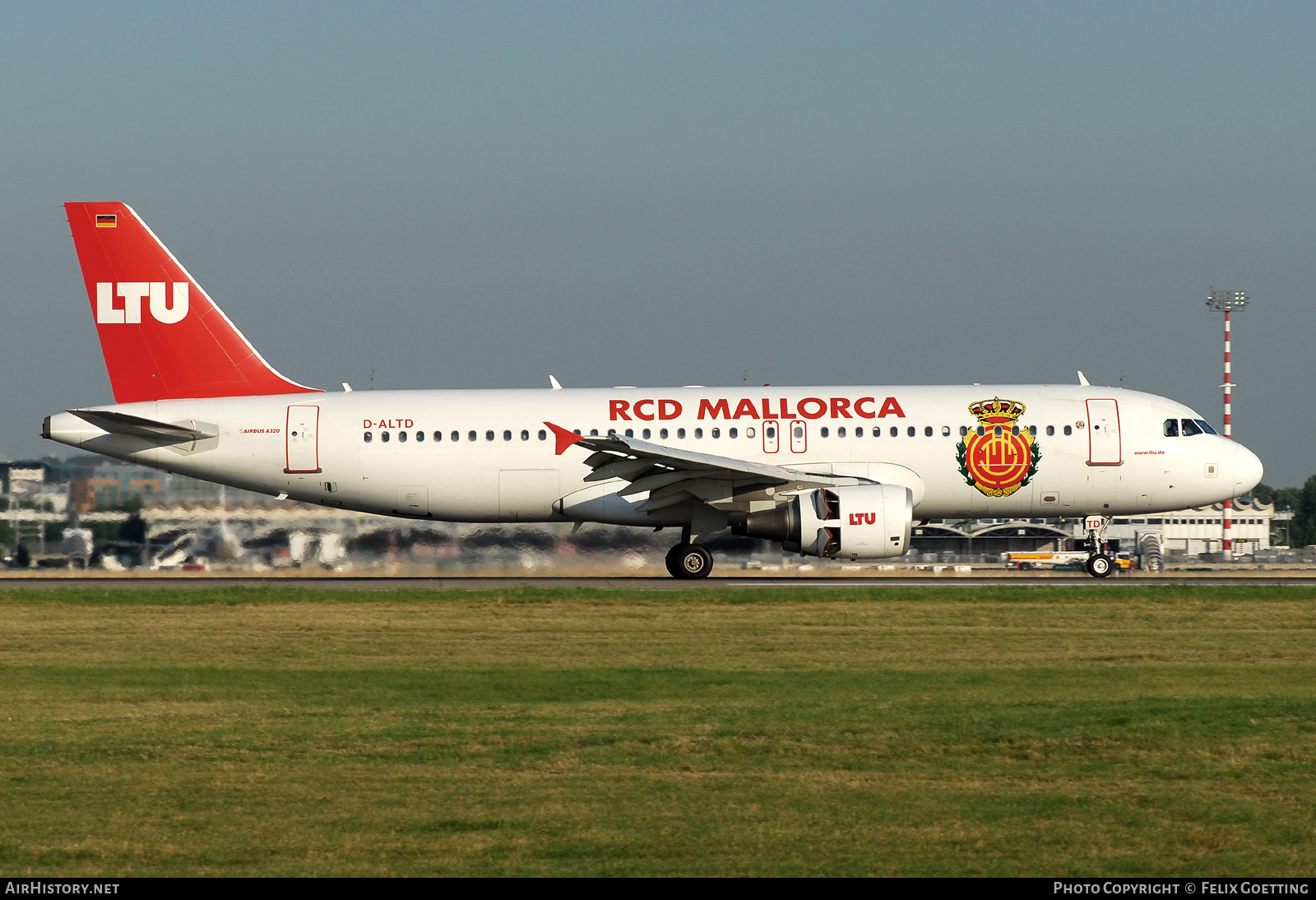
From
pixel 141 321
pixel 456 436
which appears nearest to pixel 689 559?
pixel 456 436

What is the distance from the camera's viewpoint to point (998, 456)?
27781 mm

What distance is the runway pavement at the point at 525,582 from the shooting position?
25500mm

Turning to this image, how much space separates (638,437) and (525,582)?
3.70m

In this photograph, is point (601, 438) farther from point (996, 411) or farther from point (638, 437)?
point (996, 411)

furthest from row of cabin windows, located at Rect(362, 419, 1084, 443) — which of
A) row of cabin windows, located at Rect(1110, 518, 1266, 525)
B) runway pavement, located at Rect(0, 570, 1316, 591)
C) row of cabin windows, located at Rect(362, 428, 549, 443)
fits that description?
row of cabin windows, located at Rect(1110, 518, 1266, 525)

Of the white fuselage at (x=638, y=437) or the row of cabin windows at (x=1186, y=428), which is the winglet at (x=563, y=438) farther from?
the row of cabin windows at (x=1186, y=428)

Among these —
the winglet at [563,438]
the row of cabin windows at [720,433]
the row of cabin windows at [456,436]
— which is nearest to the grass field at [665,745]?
the row of cabin windows at [720,433]

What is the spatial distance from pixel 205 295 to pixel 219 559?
19.6 ft

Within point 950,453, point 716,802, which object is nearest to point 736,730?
point 716,802

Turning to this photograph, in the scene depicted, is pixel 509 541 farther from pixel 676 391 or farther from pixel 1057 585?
pixel 1057 585

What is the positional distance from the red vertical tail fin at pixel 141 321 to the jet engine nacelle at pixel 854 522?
11.8 meters

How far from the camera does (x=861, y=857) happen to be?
7660mm

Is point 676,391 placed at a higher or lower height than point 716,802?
higher

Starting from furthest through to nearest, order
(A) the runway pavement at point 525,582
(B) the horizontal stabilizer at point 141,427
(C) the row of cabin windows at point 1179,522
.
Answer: (C) the row of cabin windows at point 1179,522, (B) the horizontal stabilizer at point 141,427, (A) the runway pavement at point 525,582
